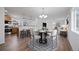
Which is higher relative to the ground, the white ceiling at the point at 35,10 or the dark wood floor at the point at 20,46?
the white ceiling at the point at 35,10

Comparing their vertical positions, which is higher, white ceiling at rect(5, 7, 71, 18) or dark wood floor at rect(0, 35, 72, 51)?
white ceiling at rect(5, 7, 71, 18)

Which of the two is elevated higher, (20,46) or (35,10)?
(35,10)

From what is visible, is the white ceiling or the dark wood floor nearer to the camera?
the dark wood floor

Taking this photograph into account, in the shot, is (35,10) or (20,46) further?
(35,10)

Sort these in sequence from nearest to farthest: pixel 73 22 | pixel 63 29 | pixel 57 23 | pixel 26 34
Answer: pixel 73 22 < pixel 26 34 < pixel 57 23 < pixel 63 29

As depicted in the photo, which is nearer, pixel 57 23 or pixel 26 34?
pixel 26 34

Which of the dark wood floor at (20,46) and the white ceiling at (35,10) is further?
the white ceiling at (35,10)

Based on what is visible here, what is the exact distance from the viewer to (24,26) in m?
7.58
